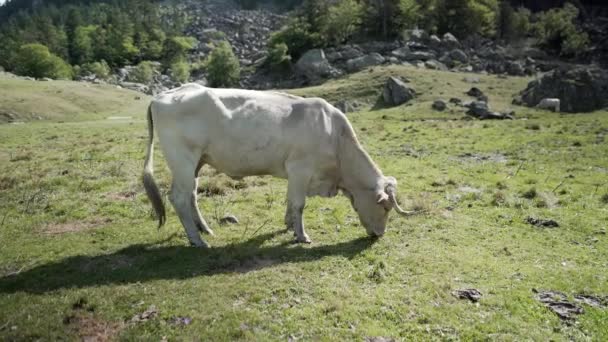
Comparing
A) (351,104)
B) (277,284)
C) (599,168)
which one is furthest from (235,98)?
(351,104)

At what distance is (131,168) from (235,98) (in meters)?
9.45

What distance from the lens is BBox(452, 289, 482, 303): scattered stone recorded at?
8312 mm

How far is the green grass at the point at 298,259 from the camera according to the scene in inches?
289

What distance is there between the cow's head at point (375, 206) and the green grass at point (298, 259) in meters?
0.35

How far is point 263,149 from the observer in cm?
1066

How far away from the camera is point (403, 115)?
38.8 metres

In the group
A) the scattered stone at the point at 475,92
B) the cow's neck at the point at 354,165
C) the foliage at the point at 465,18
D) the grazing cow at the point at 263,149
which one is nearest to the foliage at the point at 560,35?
the foliage at the point at 465,18

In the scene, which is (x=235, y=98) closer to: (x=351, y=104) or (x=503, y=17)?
(x=351, y=104)

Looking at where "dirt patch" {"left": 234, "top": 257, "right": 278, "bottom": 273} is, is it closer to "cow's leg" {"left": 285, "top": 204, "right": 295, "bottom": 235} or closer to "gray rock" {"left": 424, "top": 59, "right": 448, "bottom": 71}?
"cow's leg" {"left": 285, "top": 204, "right": 295, "bottom": 235}

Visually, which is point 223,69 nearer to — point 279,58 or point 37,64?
point 279,58

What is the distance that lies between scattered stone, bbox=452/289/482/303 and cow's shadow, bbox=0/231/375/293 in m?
2.43

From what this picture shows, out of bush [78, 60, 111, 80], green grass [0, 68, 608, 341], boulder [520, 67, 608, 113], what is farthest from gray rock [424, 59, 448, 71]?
bush [78, 60, 111, 80]

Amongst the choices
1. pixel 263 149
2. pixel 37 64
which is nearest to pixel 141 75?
pixel 37 64

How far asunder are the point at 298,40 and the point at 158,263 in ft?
300
